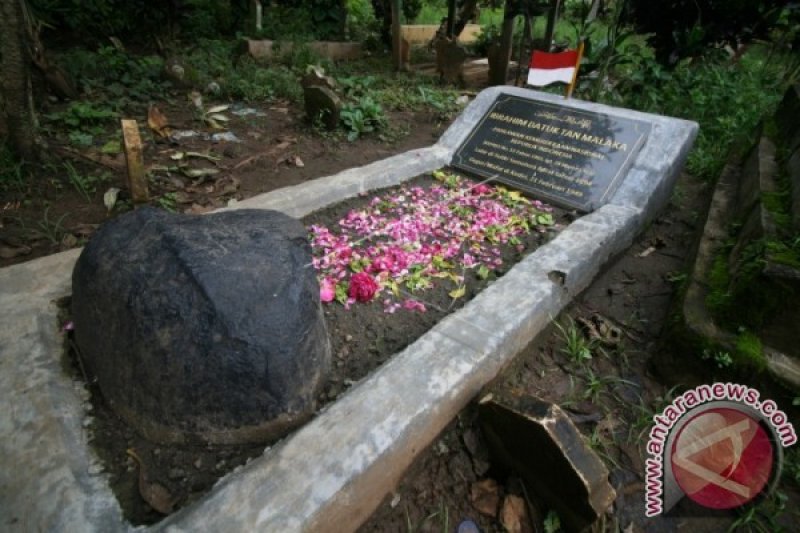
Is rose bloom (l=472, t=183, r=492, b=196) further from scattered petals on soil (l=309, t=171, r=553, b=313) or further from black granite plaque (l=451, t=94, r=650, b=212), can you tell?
black granite plaque (l=451, t=94, r=650, b=212)

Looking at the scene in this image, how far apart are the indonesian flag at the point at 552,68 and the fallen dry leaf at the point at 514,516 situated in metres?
3.20

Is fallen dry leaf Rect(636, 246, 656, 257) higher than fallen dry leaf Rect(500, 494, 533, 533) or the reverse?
higher

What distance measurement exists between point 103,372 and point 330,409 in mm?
755

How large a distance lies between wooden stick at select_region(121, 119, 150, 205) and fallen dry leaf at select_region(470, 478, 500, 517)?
2563 mm

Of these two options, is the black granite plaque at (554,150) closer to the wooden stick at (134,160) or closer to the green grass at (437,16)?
the wooden stick at (134,160)

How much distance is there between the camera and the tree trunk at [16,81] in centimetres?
282

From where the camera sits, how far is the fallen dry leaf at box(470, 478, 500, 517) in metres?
1.59

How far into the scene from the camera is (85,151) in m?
3.59

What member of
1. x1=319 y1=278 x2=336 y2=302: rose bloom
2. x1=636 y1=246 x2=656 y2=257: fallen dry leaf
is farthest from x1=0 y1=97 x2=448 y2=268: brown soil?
x1=636 y1=246 x2=656 y2=257: fallen dry leaf

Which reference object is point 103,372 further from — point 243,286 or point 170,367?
point 243,286

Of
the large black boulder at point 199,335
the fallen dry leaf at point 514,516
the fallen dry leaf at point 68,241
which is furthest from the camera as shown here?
the fallen dry leaf at point 68,241

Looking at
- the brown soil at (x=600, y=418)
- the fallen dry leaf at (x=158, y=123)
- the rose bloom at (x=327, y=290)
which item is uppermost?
the fallen dry leaf at (x=158, y=123)

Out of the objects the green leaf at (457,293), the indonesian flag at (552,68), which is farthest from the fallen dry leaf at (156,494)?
the indonesian flag at (552,68)

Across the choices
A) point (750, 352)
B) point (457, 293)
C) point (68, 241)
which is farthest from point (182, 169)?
point (750, 352)
